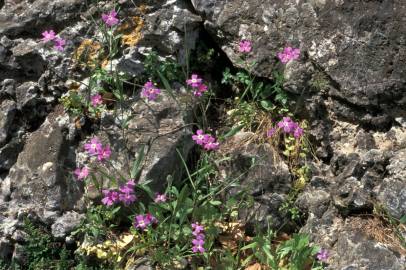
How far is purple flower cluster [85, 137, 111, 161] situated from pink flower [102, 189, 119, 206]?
219 mm

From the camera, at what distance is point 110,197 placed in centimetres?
359

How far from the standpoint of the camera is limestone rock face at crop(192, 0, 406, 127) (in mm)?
3723

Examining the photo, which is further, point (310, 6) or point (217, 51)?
point (217, 51)

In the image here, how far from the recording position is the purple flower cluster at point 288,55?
3770 millimetres

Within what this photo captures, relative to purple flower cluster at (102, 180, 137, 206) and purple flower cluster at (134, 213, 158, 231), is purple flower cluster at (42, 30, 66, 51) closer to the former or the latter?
purple flower cluster at (102, 180, 137, 206)

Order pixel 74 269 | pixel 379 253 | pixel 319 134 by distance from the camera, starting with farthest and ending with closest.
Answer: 1. pixel 319 134
2. pixel 74 269
3. pixel 379 253

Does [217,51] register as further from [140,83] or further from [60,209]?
[60,209]

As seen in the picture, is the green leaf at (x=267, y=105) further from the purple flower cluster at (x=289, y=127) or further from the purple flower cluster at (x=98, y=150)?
the purple flower cluster at (x=98, y=150)

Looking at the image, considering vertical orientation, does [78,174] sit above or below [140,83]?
below

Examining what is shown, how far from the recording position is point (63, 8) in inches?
171

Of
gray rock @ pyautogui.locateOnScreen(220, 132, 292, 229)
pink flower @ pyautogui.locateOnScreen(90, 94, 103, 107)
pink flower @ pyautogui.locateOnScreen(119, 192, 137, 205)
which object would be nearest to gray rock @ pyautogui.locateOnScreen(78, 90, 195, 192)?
pink flower @ pyautogui.locateOnScreen(90, 94, 103, 107)

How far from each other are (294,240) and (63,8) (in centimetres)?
241

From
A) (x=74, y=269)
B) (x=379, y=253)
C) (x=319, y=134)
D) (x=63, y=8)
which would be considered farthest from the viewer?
(x=63, y=8)

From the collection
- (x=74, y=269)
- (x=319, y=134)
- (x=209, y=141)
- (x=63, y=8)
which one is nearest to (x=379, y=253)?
(x=319, y=134)
